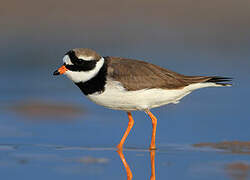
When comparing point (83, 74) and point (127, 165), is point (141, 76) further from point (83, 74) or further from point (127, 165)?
point (127, 165)

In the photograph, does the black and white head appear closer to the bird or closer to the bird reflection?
the bird

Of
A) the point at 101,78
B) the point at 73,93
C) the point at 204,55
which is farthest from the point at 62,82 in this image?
the point at 101,78

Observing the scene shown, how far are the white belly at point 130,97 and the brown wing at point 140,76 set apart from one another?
0.25 ft

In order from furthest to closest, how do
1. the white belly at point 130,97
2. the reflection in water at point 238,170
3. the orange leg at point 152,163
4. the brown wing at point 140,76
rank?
the brown wing at point 140,76 → the white belly at point 130,97 → the orange leg at point 152,163 → the reflection in water at point 238,170

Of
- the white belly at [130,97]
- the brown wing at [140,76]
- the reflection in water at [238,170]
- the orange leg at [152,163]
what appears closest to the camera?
the reflection in water at [238,170]

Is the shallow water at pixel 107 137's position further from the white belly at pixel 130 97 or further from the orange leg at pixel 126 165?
the white belly at pixel 130 97

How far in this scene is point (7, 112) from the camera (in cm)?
1147

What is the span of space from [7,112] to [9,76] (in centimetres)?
354

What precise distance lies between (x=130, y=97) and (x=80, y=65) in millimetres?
849

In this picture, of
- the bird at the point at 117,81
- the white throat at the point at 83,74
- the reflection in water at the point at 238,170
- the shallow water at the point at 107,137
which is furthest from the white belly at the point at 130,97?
the reflection in water at the point at 238,170

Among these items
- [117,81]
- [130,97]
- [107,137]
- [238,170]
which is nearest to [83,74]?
[117,81]

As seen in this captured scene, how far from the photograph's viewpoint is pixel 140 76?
8898mm

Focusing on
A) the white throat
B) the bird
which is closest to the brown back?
the bird

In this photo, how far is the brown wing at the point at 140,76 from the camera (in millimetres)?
8680
